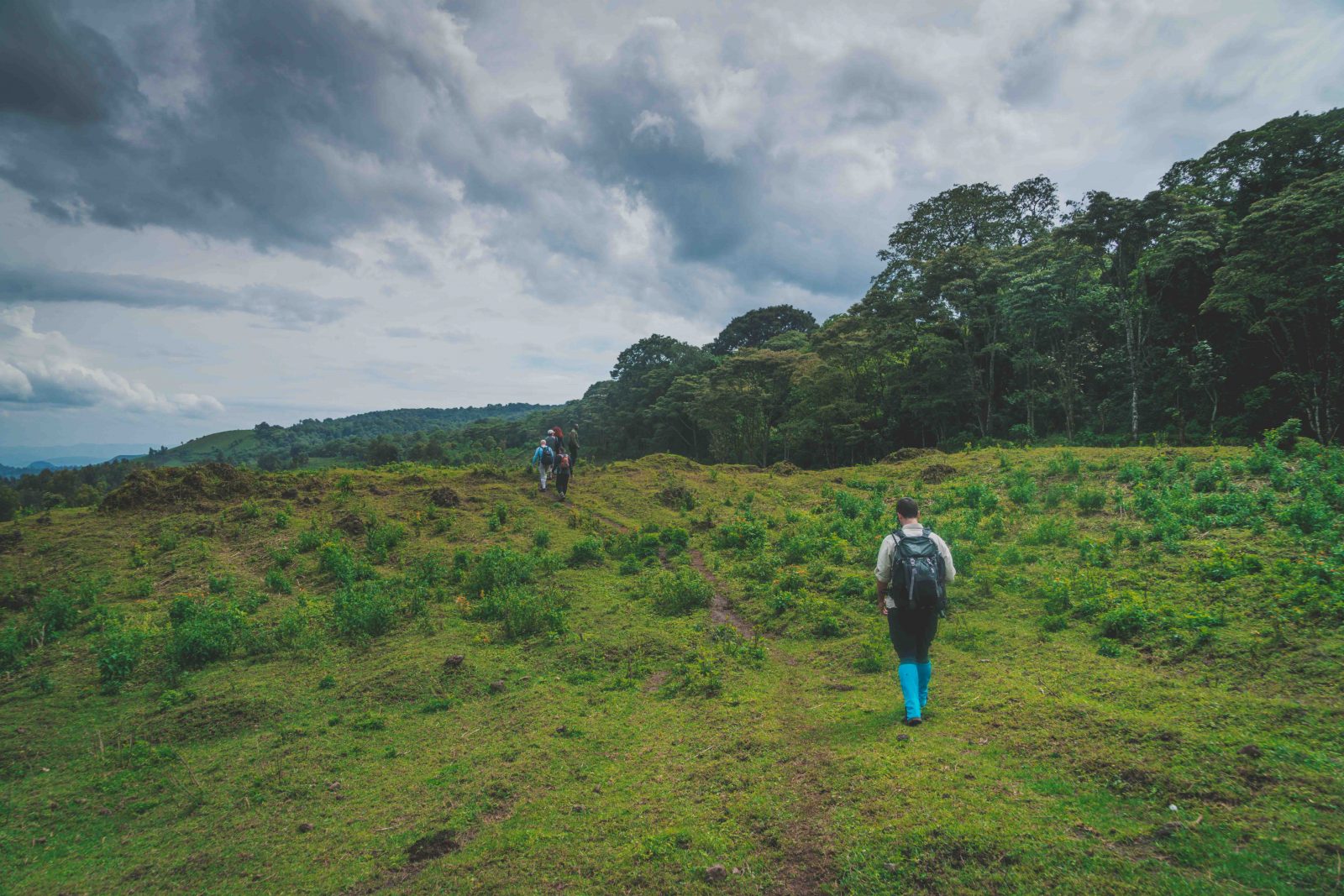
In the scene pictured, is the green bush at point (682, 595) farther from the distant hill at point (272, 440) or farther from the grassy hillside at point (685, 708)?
the distant hill at point (272, 440)

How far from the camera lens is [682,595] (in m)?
11.1

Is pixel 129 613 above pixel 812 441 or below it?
below

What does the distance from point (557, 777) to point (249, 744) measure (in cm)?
397

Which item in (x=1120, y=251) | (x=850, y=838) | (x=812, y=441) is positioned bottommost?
(x=850, y=838)

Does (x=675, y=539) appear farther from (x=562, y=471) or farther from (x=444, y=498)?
(x=444, y=498)

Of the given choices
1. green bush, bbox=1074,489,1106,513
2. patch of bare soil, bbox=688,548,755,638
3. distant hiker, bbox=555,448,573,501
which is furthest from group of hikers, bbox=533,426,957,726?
distant hiker, bbox=555,448,573,501

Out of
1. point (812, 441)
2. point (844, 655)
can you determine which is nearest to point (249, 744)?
point (844, 655)

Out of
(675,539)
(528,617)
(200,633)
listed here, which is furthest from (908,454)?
(200,633)

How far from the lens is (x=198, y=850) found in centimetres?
496

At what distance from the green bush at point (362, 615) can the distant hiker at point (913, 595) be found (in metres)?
8.45

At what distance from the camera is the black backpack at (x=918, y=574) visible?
5621 mm

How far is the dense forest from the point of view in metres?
22.6

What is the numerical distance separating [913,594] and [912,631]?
396 millimetres

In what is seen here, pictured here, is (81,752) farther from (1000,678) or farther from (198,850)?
(1000,678)
